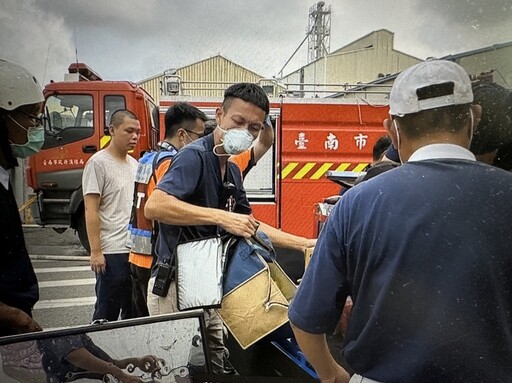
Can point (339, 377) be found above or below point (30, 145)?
below

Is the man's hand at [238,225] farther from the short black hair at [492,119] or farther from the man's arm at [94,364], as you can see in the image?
the short black hair at [492,119]

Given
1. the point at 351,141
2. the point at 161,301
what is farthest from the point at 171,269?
the point at 351,141

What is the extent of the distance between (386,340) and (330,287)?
128 mm

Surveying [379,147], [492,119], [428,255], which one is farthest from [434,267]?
[379,147]

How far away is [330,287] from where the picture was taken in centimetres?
76

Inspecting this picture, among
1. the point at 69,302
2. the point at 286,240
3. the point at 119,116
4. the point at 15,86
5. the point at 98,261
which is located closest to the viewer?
the point at 15,86

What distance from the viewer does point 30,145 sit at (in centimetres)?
104

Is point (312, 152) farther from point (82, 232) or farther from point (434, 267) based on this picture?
point (434, 267)

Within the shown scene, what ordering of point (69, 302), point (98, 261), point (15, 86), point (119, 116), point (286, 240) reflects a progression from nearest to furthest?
point (15, 86) < point (286, 240) < point (119, 116) < point (98, 261) < point (69, 302)

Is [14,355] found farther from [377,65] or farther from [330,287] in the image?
[377,65]

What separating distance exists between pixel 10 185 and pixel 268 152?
1.00 metres

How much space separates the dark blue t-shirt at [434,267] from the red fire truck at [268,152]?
447 millimetres

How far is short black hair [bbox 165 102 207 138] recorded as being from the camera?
183cm

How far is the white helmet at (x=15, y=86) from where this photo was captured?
0.96 metres
